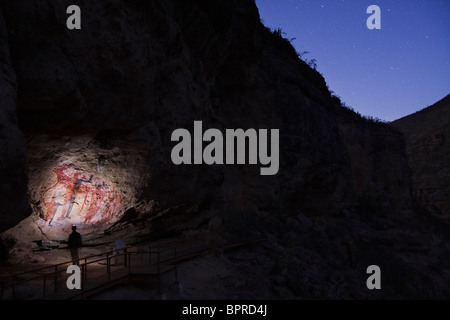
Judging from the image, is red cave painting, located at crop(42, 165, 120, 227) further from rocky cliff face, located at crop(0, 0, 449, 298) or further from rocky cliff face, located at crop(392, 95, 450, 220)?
rocky cliff face, located at crop(392, 95, 450, 220)

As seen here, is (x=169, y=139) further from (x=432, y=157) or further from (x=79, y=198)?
(x=432, y=157)

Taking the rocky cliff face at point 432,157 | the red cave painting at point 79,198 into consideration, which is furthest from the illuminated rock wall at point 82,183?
the rocky cliff face at point 432,157

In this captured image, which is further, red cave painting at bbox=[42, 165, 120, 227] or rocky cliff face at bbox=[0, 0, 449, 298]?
red cave painting at bbox=[42, 165, 120, 227]

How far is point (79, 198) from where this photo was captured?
11867mm

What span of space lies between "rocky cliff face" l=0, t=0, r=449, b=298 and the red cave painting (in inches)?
1.5

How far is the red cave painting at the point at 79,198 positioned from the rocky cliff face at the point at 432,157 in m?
42.2

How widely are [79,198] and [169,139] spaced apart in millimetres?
3791

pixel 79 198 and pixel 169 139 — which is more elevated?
pixel 169 139

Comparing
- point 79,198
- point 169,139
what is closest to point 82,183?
point 79,198

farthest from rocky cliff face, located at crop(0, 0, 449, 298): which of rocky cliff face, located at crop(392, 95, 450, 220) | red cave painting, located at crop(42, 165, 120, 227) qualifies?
rocky cliff face, located at crop(392, 95, 450, 220)

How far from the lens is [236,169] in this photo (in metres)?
16.9

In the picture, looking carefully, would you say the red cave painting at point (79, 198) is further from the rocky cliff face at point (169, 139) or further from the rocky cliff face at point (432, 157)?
the rocky cliff face at point (432, 157)

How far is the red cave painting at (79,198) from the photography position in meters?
11.4

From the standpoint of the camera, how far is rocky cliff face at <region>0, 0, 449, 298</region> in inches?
293
